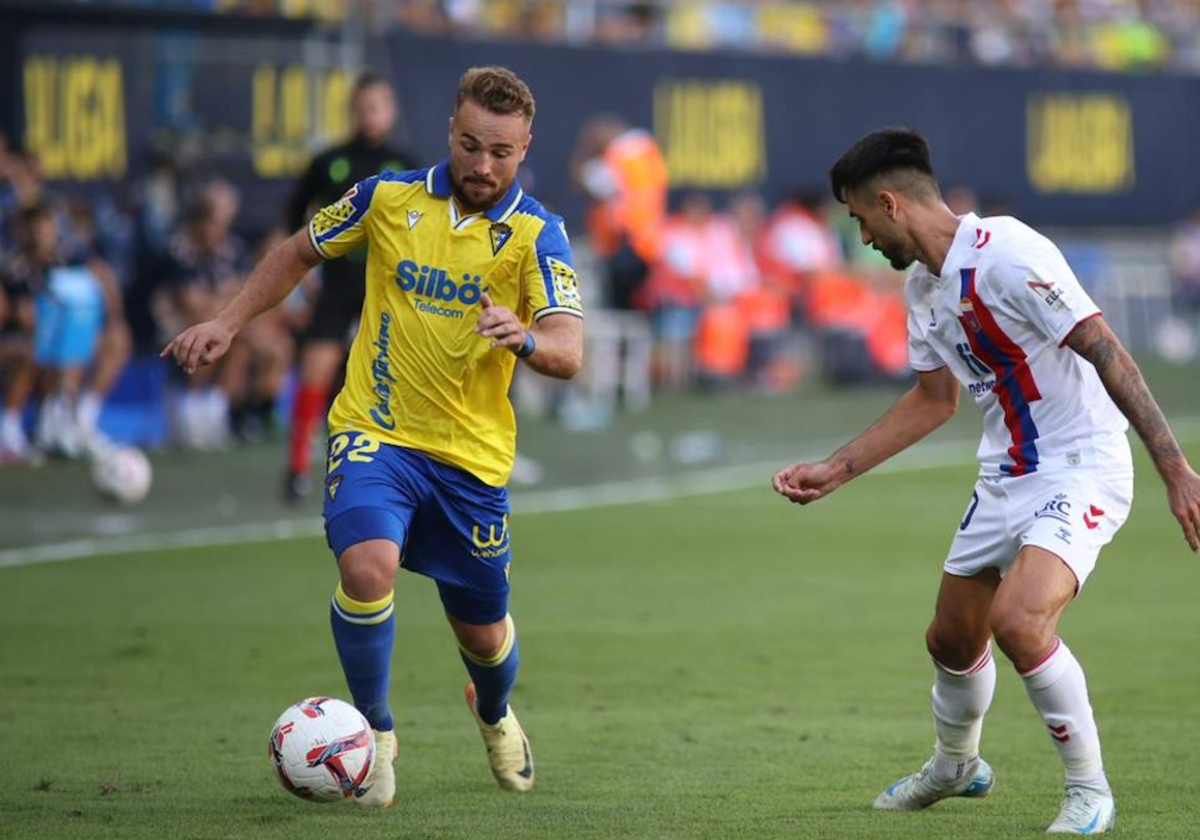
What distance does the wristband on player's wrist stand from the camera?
6.28 meters

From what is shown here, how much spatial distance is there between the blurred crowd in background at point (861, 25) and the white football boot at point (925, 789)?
12.5m

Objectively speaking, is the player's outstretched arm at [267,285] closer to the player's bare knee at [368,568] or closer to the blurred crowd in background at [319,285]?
the player's bare knee at [368,568]

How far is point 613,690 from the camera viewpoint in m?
9.23

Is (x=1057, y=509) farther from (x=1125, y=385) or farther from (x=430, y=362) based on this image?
(x=430, y=362)

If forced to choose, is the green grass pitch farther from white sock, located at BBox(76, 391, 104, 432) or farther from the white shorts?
white sock, located at BBox(76, 391, 104, 432)

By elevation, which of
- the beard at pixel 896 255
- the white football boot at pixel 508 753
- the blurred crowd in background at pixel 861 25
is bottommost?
the white football boot at pixel 508 753

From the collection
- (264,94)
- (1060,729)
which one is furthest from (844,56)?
(1060,729)

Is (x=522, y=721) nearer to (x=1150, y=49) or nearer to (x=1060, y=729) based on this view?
(x=1060, y=729)

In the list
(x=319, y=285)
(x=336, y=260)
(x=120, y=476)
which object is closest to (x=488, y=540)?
(x=336, y=260)

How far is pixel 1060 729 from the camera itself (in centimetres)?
631

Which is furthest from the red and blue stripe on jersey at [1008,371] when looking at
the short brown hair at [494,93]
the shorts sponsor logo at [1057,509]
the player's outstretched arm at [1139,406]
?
the short brown hair at [494,93]

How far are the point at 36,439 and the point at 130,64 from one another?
138 inches

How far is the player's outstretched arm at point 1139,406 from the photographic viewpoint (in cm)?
617

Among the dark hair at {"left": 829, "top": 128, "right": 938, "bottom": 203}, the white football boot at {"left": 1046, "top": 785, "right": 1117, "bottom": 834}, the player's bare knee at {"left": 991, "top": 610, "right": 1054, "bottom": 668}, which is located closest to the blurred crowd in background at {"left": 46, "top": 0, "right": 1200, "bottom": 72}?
the dark hair at {"left": 829, "top": 128, "right": 938, "bottom": 203}
